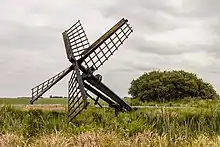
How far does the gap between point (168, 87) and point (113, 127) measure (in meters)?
24.3

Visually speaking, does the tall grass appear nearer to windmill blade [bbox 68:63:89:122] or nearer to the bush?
windmill blade [bbox 68:63:89:122]

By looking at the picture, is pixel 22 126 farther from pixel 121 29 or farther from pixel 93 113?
pixel 121 29

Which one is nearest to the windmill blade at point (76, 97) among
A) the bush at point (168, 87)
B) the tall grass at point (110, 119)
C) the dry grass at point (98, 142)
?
the tall grass at point (110, 119)

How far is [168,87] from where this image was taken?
3984 cm

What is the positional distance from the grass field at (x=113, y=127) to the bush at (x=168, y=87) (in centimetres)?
1684

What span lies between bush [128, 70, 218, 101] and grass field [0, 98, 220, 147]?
16841mm

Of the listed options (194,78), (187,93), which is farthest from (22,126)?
(194,78)

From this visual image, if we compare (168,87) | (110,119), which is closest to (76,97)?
(110,119)

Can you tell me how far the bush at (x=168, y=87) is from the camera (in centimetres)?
3956

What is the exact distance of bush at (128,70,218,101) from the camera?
39.6 metres

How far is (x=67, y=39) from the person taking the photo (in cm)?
2309

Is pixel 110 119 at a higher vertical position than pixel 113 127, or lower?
higher

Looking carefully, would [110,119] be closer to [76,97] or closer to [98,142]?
[76,97]

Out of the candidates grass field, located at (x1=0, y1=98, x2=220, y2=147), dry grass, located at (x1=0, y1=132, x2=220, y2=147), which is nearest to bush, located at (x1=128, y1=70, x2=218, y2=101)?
grass field, located at (x1=0, y1=98, x2=220, y2=147)
